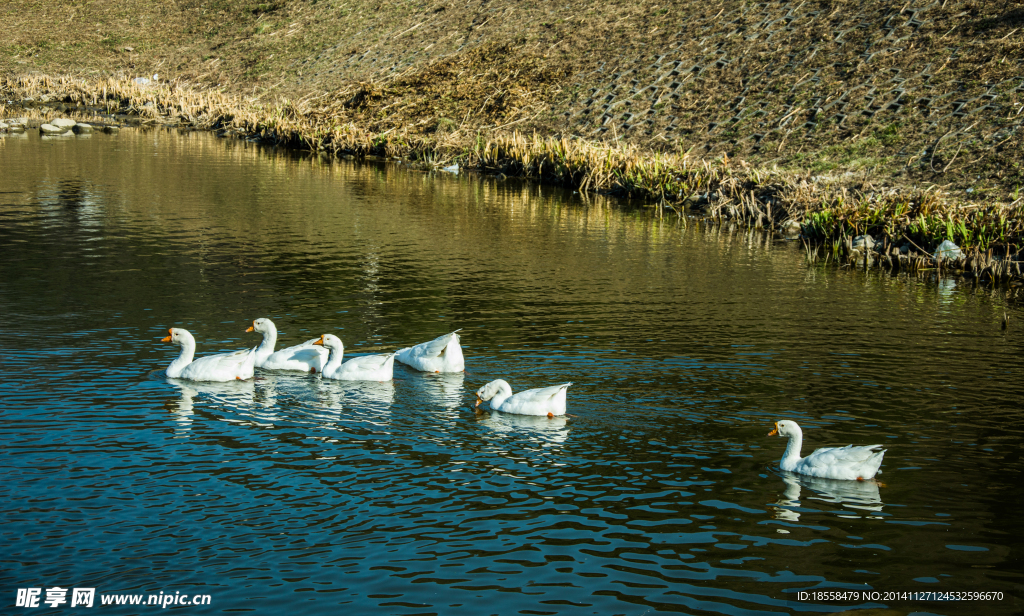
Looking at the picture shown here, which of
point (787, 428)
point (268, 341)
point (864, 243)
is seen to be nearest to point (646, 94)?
point (864, 243)

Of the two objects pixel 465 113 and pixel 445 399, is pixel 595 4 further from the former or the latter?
pixel 445 399

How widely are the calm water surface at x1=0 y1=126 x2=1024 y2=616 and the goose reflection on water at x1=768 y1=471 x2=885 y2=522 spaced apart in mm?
46

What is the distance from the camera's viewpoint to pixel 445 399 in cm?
1303

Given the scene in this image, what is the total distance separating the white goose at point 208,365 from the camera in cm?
1324

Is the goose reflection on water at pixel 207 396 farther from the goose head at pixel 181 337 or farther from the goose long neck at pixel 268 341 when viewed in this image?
the goose long neck at pixel 268 341

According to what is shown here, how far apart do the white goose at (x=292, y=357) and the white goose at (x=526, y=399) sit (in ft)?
9.11

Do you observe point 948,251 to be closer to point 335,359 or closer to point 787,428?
point 787,428

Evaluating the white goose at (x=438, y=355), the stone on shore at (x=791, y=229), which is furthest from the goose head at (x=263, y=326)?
the stone on shore at (x=791, y=229)

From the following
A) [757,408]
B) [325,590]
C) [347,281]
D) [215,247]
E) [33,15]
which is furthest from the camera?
[33,15]

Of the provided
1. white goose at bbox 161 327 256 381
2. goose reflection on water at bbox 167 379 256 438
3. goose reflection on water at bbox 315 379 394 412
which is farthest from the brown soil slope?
goose reflection on water at bbox 167 379 256 438

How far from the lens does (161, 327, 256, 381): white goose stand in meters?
13.2

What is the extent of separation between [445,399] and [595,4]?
48779 mm

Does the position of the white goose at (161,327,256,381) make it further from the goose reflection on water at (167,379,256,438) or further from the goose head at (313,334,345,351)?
the goose head at (313,334,345,351)

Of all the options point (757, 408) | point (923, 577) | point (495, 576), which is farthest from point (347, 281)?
point (923, 577)
